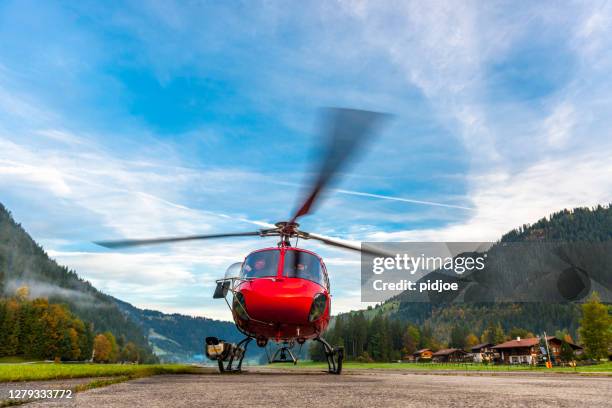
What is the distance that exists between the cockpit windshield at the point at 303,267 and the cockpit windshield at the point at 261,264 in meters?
0.29

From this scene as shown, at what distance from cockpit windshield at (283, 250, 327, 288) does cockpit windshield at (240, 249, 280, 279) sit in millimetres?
294

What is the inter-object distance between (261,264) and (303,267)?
1.13 metres

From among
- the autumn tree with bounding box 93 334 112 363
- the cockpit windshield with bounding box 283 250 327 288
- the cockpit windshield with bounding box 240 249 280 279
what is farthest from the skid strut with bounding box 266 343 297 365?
the autumn tree with bounding box 93 334 112 363

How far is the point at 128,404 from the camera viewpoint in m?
4.04

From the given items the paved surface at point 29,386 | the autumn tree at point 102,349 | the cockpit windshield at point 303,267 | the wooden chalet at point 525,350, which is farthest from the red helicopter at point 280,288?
the autumn tree at point 102,349

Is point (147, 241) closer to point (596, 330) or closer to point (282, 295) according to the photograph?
point (282, 295)

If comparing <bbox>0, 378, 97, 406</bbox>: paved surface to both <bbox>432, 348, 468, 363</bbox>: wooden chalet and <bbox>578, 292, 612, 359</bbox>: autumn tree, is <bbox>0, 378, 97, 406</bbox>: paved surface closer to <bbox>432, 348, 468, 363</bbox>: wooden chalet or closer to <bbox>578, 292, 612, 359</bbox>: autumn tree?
<bbox>578, 292, 612, 359</bbox>: autumn tree

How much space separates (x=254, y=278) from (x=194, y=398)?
7.23 m

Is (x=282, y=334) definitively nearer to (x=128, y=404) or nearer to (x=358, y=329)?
(x=128, y=404)

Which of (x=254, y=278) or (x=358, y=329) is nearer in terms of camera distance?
(x=254, y=278)

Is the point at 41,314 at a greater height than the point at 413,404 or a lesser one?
greater

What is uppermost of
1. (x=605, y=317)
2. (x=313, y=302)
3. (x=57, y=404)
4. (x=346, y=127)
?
(x=605, y=317)

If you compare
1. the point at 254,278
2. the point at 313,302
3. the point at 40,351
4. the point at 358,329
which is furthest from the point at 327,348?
the point at 358,329

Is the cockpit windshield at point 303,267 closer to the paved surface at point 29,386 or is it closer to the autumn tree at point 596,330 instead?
the paved surface at point 29,386
